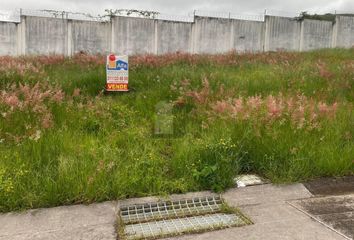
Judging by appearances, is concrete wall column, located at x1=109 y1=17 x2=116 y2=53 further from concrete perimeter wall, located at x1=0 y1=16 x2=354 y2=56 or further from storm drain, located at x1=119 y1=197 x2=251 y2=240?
storm drain, located at x1=119 y1=197 x2=251 y2=240

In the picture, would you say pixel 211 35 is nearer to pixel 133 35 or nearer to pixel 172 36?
pixel 172 36

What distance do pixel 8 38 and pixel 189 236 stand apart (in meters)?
18.0

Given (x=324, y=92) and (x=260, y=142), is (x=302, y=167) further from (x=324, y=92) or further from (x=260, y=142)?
(x=324, y=92)

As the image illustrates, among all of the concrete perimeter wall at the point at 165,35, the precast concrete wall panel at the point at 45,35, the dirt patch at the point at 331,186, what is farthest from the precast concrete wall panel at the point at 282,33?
the dirt patch at the point at 331,186

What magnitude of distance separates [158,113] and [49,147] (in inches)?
94.6

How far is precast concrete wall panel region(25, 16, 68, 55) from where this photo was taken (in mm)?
→ 18250

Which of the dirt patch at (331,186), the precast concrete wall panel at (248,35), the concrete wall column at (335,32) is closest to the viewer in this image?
the dirt patch at (331,186)

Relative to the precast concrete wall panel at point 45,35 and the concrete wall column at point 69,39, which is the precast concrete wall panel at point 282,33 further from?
the precast concrete wall panel at point 45,35

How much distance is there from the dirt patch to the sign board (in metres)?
4.49

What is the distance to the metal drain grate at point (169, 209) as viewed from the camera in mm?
3282

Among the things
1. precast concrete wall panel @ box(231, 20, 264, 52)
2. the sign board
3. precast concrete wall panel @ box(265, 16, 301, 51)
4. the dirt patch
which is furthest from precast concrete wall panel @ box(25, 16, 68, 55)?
the dirt patch

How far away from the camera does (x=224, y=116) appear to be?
4883 millimetres

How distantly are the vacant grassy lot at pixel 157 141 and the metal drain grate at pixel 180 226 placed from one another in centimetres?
55

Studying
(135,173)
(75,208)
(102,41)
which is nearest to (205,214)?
(135,173)
